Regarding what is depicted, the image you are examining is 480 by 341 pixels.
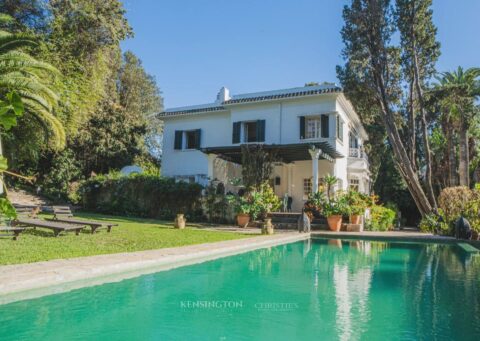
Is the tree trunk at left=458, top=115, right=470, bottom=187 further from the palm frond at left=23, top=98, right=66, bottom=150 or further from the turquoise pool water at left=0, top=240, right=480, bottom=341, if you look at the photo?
the palm frond at left=23, top=98, right=66, bottom=150

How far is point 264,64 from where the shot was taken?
17531 millimetres

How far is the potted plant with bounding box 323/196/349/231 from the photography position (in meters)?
15.9

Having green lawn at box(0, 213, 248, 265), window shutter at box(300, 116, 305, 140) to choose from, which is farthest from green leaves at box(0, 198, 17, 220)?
window shutter at box(300, 116, 305, 140)

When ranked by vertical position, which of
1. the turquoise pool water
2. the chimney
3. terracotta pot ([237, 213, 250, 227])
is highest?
the chimney

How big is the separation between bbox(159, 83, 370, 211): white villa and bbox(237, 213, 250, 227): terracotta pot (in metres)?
3.35

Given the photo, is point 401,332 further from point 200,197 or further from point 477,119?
point 477,119

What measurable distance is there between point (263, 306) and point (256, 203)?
11.8 m

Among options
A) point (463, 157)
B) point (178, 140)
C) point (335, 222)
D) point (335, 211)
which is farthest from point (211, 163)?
point (463, 157)

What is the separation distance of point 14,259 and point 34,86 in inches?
340

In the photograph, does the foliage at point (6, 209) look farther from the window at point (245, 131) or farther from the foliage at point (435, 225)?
the window at point (245, 131)

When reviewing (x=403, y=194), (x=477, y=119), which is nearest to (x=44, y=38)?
(x=403, y=194)

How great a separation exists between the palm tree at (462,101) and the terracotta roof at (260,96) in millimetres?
8992

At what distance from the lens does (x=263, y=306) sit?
5.32 meters

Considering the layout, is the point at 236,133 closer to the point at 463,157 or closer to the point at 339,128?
the point at 339,128
